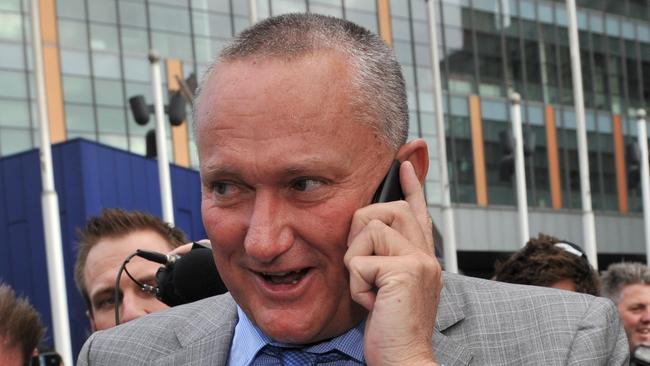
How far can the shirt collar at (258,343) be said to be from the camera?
213cm

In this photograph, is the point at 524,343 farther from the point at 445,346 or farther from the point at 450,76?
the point at 450,76

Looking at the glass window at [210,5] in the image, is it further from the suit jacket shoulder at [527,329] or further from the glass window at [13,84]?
the suit jacket shoulder at [527,329]

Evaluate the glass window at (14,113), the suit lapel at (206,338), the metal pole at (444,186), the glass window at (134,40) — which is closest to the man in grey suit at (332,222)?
the suit lapel at (206,338)

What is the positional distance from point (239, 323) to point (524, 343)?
64cm

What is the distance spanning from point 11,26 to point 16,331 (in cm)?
2851

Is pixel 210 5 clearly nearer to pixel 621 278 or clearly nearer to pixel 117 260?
pixel 621 278

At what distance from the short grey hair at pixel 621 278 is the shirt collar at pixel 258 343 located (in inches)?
167

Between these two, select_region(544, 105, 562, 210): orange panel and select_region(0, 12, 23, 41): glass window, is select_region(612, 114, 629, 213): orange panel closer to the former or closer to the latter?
select_region(544, 105, 562, 210): orange panel

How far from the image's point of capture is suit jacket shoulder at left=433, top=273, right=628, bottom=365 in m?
2.13

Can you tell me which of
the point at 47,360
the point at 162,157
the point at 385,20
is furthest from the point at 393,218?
the point at 385,20

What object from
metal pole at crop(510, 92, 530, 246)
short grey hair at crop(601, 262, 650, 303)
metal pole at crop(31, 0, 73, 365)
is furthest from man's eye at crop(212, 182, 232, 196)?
metal pole at crop(510, 92, 530, 246)

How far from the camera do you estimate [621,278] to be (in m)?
6.18

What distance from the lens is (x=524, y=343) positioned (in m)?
2.18

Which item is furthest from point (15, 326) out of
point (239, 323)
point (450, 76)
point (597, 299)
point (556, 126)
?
point (556, 126)
